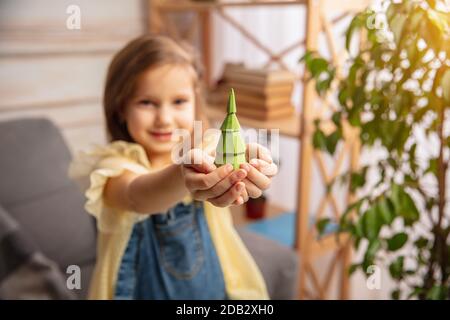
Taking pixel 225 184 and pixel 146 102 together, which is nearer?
pixel 225 184

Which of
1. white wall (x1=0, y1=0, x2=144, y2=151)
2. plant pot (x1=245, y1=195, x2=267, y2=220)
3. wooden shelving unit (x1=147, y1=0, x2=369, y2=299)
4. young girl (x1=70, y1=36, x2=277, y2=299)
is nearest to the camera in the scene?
young girl (x1=70, y1=36, x2=277, y2=299)

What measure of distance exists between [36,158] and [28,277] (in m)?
0.44

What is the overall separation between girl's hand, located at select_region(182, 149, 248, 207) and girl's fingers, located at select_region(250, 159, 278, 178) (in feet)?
0.07

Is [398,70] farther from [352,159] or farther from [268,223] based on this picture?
[268,223]

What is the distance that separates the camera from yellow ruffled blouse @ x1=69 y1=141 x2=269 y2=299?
29.1 inches

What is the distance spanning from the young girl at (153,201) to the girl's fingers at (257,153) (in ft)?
0.42

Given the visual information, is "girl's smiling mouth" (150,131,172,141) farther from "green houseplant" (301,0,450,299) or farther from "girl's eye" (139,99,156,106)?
"green houseplant" (301,0,450,299)

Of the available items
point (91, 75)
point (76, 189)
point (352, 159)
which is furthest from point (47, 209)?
point (352, 159)

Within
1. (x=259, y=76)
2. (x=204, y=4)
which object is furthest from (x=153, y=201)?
(x=204, y=4)

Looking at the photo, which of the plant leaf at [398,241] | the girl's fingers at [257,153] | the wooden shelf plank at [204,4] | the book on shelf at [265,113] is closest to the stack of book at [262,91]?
the book on shelf at [265,113]

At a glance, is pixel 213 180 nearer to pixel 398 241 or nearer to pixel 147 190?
pixel 147 190

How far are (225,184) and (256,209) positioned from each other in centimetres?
134

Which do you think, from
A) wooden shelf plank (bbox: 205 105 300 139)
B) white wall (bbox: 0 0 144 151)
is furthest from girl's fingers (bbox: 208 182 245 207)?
white wall (bbox: 0 0 144 151)

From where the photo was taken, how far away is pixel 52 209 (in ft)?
4.51
